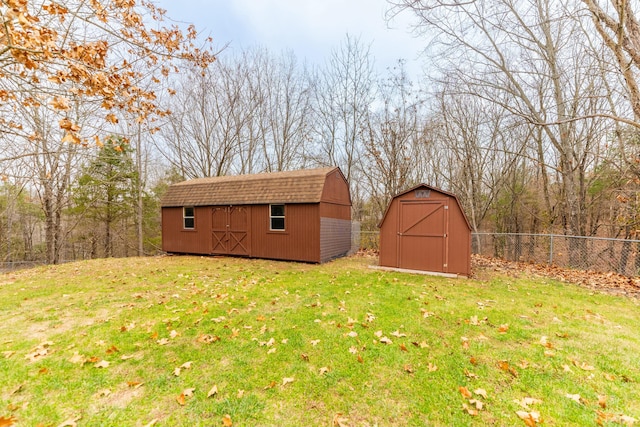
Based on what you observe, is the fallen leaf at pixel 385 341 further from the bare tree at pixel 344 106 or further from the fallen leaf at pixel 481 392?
the bare tree at pixel 344 106

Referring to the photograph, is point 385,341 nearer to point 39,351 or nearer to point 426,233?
point 39,351

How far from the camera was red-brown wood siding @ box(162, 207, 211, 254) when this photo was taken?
12211mm

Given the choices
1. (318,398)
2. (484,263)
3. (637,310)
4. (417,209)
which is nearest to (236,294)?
(318,398)

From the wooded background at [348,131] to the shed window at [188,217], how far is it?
3.89 metres

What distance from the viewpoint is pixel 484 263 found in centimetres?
986

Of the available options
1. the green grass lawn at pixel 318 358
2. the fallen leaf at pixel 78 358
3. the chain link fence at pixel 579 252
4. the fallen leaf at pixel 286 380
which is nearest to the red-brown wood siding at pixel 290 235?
the green grass lawn at pixel 318 358

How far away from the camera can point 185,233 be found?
1272cm

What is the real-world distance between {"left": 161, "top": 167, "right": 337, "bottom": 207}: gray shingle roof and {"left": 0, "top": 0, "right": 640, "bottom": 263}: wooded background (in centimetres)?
342

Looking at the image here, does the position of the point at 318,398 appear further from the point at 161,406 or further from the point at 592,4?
the point at 592,4

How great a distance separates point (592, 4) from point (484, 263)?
7733 millimetres

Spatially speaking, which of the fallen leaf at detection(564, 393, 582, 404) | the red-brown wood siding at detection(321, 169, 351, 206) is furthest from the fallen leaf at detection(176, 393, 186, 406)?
the red-brown wood siding at detection(321, 169, 351, 206)

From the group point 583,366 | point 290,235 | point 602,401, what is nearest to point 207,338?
point 602,401

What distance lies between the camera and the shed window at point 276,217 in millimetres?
10727

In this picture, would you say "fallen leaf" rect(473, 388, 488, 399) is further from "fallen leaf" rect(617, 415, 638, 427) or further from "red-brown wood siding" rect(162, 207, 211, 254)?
"red-brown wood siding" rect(162, 207, 211, 254)
